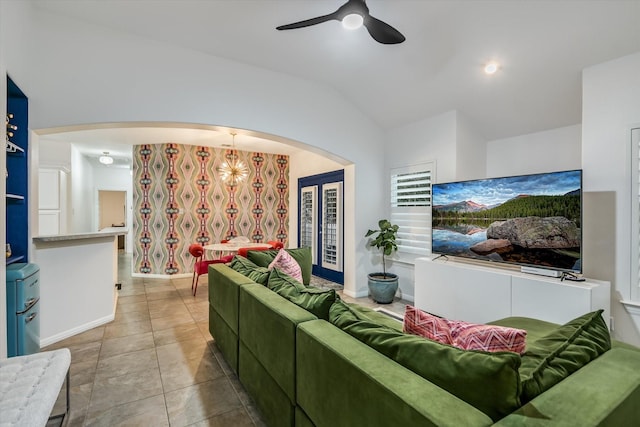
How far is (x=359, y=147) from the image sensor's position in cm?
476

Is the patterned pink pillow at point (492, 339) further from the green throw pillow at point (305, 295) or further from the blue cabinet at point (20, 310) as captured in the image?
the blue cabinet at point (20, 310)

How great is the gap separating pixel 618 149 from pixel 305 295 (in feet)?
9.95

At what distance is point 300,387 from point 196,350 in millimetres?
1900

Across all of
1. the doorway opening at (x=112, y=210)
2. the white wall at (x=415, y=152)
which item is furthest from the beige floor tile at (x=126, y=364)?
the doorway opening at (x=112, y=210)

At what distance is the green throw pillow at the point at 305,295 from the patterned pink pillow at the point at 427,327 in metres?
0.48

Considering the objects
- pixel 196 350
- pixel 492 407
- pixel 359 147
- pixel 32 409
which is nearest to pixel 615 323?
pixel 492 407

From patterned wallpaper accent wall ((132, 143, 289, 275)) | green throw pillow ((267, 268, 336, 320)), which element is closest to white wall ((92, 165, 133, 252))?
patterned wallpaper accent wall ((132, 143, 289, 275))

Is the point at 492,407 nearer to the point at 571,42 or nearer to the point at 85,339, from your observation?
the point at 571,42

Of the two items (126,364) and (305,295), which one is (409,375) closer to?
(305,295)

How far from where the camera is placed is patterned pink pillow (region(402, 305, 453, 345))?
1273 mm

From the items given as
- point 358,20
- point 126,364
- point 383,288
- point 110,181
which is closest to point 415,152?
point 383,288

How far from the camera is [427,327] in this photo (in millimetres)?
1305

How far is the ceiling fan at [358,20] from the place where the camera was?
211cm

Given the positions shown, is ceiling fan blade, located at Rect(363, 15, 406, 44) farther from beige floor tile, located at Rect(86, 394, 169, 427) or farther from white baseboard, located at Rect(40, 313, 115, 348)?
white baseboard, located at Rect(40, 313, 115, 348)
